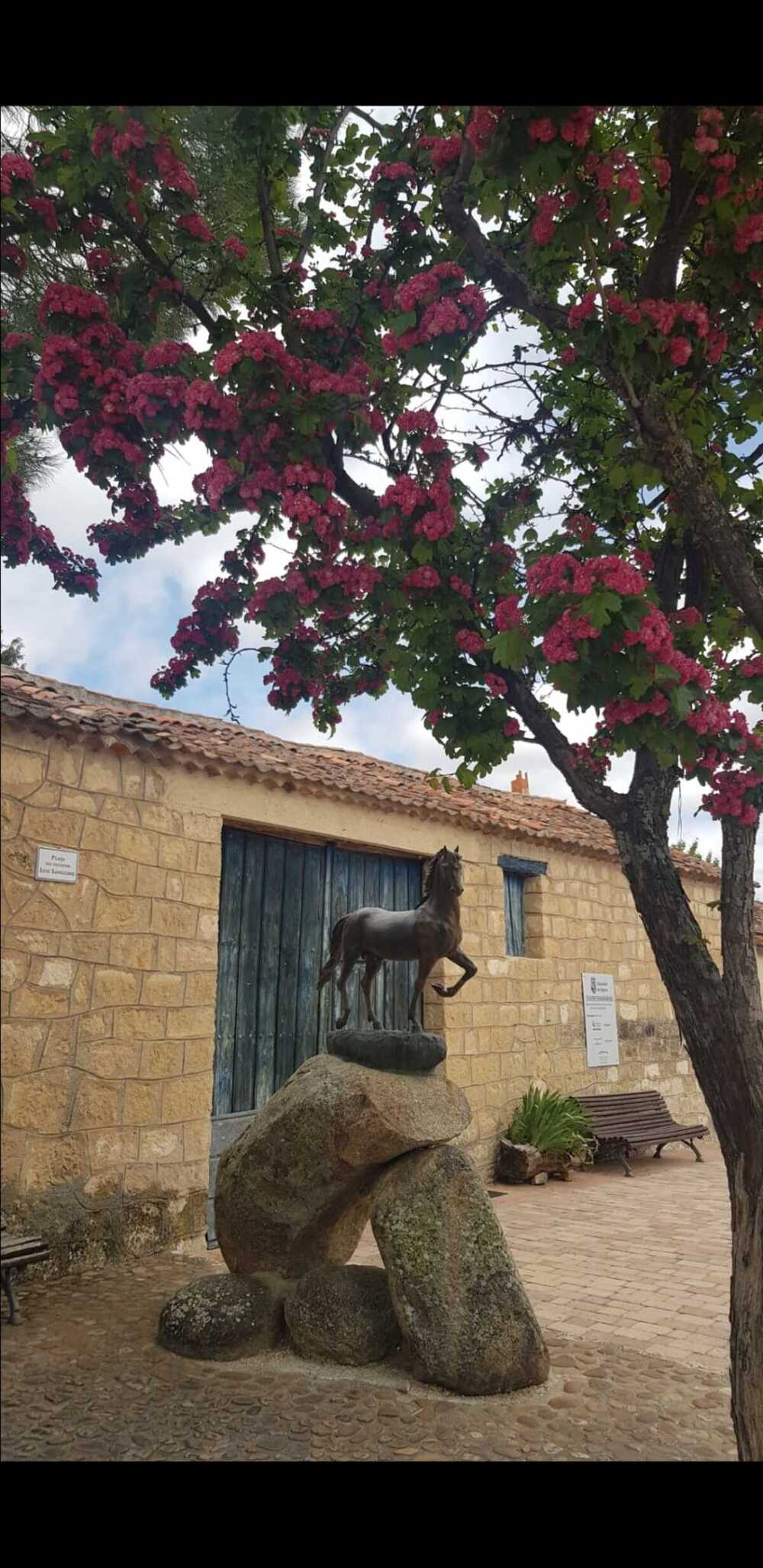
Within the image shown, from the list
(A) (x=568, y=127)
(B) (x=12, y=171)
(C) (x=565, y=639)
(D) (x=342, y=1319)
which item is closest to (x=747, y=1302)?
(D) (x=342, y=1319)

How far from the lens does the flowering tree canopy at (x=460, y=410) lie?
274cm

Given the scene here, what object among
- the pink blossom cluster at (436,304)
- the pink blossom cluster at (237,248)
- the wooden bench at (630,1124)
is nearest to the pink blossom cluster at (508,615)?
the pink blossom cluster at (436,304)

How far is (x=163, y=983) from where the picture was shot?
184 inches

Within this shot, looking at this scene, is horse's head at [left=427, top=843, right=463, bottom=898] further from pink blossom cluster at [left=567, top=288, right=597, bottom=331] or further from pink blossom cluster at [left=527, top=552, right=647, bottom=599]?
pink blossom cluster at [left=567, top=288, right=597, bottom=331]

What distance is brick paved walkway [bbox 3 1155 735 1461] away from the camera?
6.36ft

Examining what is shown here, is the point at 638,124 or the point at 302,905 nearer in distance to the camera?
the point at 638,124

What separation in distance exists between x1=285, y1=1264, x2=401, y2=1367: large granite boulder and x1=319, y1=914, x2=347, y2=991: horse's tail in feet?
4.21

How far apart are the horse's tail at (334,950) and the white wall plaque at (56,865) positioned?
83.8 inches

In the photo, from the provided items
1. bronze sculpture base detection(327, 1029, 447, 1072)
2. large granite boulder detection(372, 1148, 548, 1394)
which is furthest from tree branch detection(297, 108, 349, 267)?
large granite boulder detection(372, 1148, 548, 1394)
